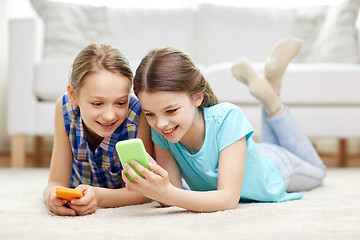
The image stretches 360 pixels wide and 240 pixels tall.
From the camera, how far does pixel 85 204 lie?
1.04 metres

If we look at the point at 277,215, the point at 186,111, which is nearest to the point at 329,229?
the point at 277,215

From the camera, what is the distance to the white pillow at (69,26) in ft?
8.57

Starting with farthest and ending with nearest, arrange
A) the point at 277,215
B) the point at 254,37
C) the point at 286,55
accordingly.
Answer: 1. the point at 254,37
2. the point at 286,55
3. the point at 277,215

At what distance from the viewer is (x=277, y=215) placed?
1.02m

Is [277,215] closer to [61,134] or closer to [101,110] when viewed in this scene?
[101,110]

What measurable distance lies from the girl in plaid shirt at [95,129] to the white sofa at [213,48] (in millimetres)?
928

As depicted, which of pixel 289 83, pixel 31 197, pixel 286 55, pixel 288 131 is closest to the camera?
pixel 31 197

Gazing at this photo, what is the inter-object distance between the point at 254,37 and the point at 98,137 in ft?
5.97

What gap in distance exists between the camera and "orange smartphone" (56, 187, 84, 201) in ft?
3.32

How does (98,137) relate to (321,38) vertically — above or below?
below

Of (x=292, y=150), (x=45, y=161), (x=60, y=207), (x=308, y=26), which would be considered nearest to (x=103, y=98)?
(x=60, y=207)

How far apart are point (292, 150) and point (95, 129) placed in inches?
32.1

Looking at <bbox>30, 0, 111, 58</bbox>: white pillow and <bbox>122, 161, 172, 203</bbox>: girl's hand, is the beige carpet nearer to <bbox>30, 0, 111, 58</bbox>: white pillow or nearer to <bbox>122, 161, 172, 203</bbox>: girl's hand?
<bbox>122, 161, 172, 203</bbox>: girl's hand

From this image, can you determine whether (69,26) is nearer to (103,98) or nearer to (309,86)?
(309,86)
